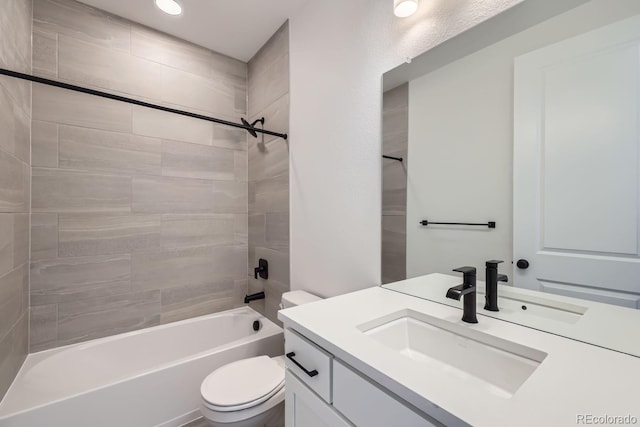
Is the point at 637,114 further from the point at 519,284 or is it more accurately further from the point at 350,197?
the point at 350,197

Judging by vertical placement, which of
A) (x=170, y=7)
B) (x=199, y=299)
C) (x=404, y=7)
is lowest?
(x=199, y=299)

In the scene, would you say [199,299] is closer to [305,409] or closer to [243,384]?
[243,384]

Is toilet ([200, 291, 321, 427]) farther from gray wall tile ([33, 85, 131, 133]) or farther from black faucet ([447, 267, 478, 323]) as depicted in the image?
gray wall tile ([33, 85, 131, 133])

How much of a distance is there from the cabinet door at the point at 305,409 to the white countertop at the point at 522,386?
17 centimetres

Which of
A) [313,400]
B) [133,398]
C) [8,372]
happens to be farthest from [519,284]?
[8,372]

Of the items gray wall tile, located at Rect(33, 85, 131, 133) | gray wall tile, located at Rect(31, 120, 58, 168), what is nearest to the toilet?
gray wall tile, located at Rect(31, 120, 58, 168)

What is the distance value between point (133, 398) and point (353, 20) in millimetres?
2274

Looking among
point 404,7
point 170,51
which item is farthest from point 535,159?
point 170,51

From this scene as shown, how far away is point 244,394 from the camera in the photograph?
124 cm

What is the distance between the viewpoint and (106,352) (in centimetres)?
176

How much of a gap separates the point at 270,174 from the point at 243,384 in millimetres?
1413

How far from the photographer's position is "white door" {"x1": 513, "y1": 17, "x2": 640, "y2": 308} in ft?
2.23

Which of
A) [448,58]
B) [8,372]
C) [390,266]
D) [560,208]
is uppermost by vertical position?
[448,58]

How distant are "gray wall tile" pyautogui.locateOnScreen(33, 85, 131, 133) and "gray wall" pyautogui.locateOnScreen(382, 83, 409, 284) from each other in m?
1.78
